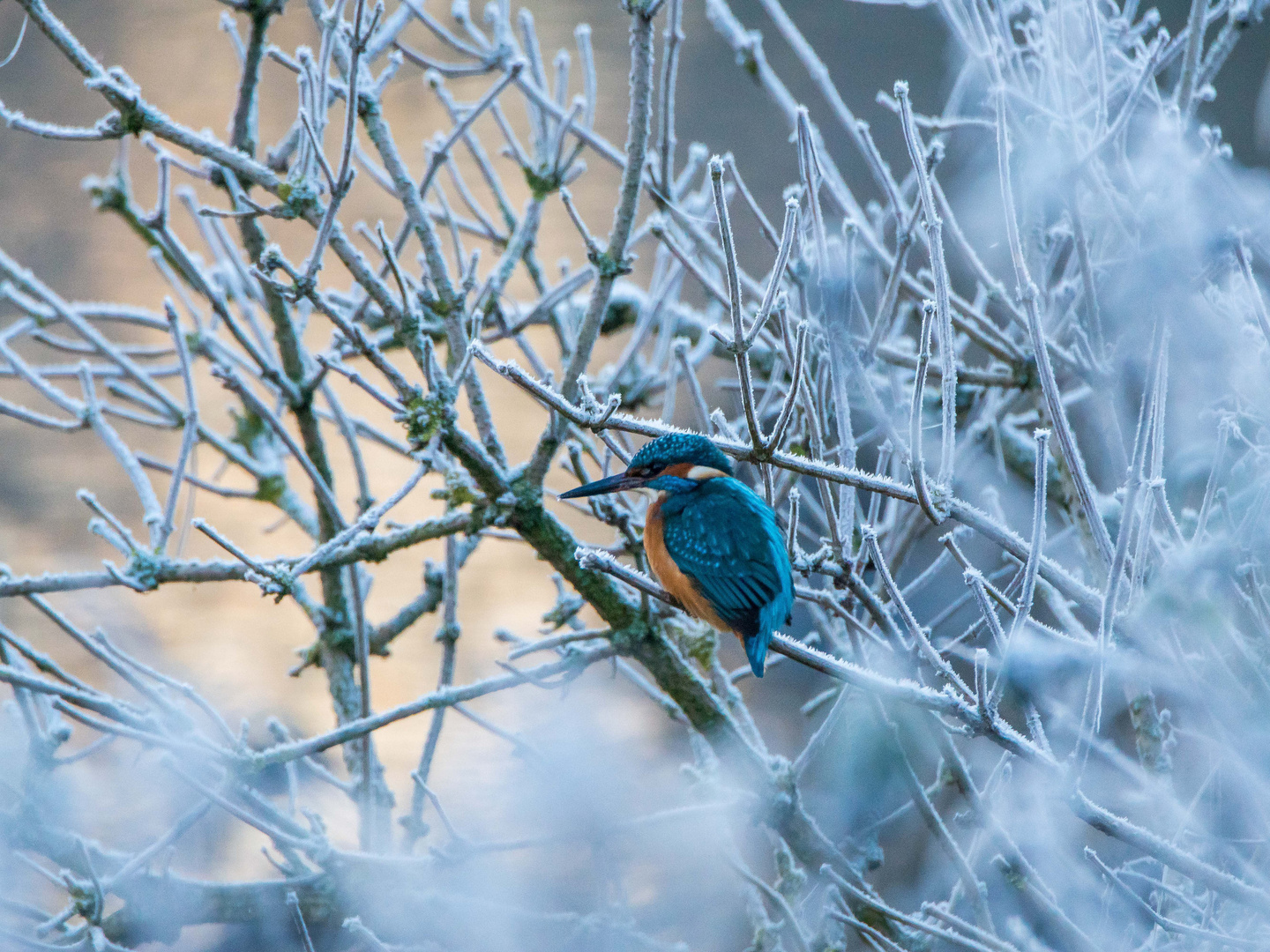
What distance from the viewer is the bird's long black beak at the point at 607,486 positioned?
70.7 inches

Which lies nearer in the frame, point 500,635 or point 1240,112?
point 500,635

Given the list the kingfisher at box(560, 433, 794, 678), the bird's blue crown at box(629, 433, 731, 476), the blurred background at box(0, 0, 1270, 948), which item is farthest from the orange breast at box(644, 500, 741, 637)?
the blurred background at box(0, 0, 1270, 948)

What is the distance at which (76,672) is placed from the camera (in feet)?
14.2

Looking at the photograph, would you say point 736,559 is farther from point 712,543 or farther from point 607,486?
point 607,486

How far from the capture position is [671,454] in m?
1.86

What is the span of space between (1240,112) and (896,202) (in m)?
2.91

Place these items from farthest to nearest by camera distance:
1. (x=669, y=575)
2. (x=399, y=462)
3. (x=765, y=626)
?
(x=399, y=462)
(x=669, y=575)
(x=765, y=626)

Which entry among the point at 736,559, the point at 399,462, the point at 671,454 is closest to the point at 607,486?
the point at 671,454

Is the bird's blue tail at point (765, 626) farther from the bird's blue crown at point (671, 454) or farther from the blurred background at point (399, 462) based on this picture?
the blurred background at point (399, 462)

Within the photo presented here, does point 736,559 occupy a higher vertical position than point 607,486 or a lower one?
lower

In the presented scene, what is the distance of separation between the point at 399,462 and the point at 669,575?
11.8ft

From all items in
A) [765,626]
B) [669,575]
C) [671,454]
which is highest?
[671,454]

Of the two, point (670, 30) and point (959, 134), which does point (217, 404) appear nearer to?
point (959, 134)

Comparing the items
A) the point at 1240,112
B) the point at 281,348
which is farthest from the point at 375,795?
the point at 1240,112
